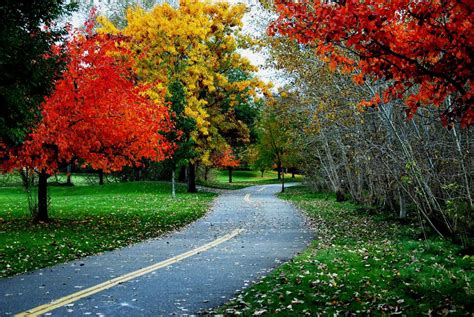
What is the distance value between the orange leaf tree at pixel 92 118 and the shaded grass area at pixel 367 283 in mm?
7629

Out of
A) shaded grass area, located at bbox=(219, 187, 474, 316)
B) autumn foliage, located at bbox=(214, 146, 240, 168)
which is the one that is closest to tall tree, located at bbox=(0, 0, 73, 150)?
shaded grass area, located at bbox=(219, 187, 474, 316)

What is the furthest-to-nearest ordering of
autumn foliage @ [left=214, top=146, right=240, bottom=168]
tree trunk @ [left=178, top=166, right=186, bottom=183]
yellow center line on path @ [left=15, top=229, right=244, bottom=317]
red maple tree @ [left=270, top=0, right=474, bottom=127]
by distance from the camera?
autumn foliage @ [left=214, top=146, right=240, bottom=168] < tree trunk @ [left=178, top=166, right=186, bottom=183] < yellow center line on path @ [left=15, top=229, right=244, bottom=317] < red maple tree @ [left=270, top=0, right=474, bottom=127]

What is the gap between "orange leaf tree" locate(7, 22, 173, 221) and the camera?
15664 mm

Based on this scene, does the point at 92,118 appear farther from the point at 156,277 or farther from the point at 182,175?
the point at 182,175

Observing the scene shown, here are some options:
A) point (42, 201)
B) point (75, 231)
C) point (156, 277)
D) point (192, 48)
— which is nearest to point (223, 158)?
point (192, 48)

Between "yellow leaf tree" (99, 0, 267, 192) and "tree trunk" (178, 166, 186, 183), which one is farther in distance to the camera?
"tree trunk" (178, 166, 186, 183)

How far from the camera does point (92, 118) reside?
1645cm

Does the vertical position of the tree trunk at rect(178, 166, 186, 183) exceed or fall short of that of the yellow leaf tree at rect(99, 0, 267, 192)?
it falls short

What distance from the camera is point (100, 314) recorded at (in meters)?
6.88

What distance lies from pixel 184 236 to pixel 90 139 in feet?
14.9

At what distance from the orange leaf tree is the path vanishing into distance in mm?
3960

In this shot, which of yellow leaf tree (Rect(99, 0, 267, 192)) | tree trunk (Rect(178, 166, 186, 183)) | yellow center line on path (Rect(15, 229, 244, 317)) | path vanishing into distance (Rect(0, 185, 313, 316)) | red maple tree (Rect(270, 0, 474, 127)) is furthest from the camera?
tree trunk (Rect(178, 166, 186, 183))

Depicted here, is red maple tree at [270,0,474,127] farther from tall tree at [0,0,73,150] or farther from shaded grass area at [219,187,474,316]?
tall tree at [0,0,73,150]

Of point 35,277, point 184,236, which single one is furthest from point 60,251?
point 184,236
